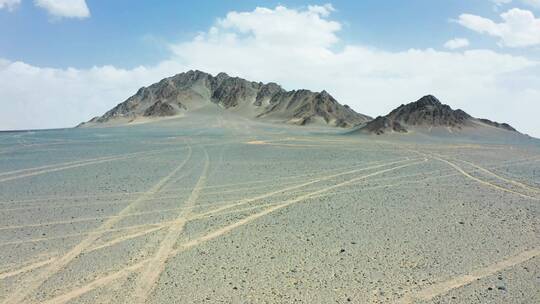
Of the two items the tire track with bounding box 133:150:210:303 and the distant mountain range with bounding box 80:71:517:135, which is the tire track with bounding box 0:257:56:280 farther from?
the distant mountain range with bounding box 80:71:517:135

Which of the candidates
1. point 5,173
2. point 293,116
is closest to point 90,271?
point 5,173

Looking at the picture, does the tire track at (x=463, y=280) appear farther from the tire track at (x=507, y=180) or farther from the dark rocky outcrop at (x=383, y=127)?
the dark rocky outcrop at (x=383, y=127)

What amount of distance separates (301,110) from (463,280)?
134389 mm

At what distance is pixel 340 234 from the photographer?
10.0 metres

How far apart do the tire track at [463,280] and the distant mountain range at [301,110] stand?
50453 millimetres

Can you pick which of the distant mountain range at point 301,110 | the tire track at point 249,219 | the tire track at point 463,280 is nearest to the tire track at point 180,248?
the tire track at point 249,219

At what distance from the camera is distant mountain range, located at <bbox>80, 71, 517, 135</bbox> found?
227ft

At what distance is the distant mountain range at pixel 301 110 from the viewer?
69.2 m

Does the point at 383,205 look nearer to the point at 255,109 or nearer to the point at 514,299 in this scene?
the point at 514,299

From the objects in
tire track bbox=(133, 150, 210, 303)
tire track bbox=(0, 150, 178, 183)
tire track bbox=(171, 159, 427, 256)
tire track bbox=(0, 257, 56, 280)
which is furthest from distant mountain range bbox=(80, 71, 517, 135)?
tire track bbox=(0, 257, 56, 280)

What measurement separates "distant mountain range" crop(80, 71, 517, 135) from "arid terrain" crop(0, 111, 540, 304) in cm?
4503

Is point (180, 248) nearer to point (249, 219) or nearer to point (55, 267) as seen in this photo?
point (55, 267)

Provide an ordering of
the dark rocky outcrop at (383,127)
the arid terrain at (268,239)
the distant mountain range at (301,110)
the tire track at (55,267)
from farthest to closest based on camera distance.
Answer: the distant mountain range at (301,110) → the dark rocky outcrop at (383,127) → the arid terrain at (268,239) → the tire track at (55,267)

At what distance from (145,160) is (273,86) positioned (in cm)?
17432
